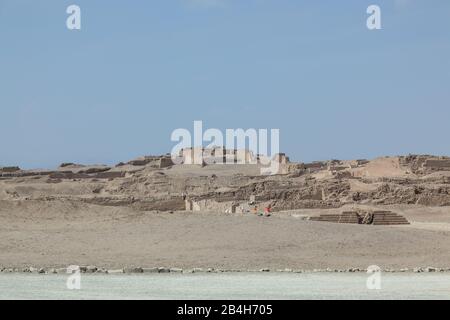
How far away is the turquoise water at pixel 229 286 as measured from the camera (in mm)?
13602

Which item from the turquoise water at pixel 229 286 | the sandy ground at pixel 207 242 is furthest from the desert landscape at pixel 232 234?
the turquoise water at pixel 229 286

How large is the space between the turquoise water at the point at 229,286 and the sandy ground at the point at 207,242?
78.2 inches

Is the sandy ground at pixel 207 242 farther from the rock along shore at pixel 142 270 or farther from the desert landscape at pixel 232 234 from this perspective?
the rock along shore at pixel 142 270

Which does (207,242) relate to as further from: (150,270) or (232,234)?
(150,270)

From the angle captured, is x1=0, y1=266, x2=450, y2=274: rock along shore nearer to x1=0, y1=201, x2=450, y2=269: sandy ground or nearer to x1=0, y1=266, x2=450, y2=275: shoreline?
x1=0, y1=266, x2=450, y2=275: shoreline

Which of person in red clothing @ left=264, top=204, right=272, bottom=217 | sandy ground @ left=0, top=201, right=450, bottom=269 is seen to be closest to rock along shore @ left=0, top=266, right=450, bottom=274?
sandy ground @ left=0, top=201, right=450, bottom=269

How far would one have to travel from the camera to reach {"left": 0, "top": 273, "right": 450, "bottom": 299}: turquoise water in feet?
44.6

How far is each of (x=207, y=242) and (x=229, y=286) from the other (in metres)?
6.93

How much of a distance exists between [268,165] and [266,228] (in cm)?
4032

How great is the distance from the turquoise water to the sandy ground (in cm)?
199
